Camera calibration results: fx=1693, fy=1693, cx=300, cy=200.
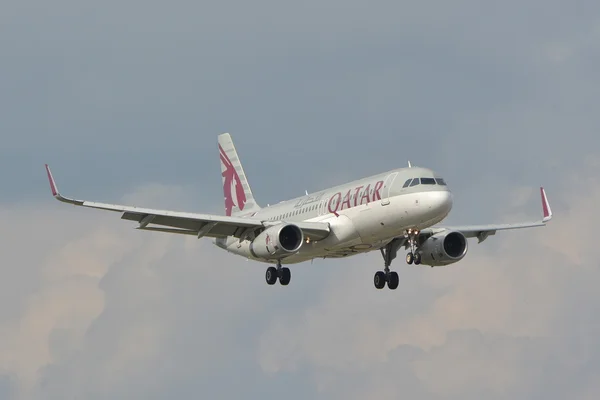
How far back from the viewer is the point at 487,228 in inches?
3479

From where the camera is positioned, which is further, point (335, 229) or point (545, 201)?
point (545, 201)

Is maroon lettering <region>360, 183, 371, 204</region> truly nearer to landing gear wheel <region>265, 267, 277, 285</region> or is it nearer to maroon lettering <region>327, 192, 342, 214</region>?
maroon lettering <region>327, 192, 342, 214</region>

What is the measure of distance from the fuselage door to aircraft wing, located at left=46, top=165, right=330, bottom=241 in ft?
13.0

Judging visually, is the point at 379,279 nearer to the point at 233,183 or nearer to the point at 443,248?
the point at 443,248

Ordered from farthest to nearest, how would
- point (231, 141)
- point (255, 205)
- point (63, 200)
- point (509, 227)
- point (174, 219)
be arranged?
point (231, 141)
point (255, 205)
point (509, 227)
point (174, 219)
point (63, 200)

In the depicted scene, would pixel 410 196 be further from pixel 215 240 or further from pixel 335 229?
pixel 215 240

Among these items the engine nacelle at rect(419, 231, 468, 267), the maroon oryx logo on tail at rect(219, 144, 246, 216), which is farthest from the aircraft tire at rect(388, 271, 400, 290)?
the maroon oryx logo on tail at rect(219, 144, 246, 216)

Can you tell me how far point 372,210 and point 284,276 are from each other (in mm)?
7795

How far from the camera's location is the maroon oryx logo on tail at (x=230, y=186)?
97.9 m

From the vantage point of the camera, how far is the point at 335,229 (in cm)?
8000

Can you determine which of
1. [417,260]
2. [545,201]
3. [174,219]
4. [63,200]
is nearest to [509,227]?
[545,201]

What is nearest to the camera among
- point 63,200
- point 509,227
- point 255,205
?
point 63,200

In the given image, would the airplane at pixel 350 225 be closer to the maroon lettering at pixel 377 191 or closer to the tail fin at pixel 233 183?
the maroon lettering at pixel 377 191

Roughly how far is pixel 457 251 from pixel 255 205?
1586cm
